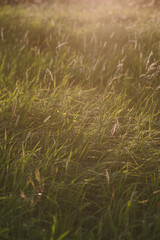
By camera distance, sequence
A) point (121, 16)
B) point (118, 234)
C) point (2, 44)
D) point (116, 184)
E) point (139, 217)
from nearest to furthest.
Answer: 1. point (118, 234)
2. point (139, 217)
3. point (116, 184)
4. point (2, 44)
5. point (121, 16)

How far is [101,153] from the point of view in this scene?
5.17ft

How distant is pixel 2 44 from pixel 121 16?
2.61 m

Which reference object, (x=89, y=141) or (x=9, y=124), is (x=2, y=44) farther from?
(x=89, y=141)

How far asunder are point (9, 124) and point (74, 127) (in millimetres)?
447

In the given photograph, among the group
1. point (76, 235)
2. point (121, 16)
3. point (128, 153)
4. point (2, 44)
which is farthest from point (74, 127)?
point (121, 16)

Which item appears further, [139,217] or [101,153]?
[101,153]

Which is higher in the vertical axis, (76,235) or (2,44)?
(2,44)

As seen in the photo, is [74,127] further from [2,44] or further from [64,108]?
[2,44]

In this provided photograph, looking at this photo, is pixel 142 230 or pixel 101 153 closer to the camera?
pixel 142 230

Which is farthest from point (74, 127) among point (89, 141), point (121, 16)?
point (121, 16)

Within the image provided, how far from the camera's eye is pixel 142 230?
1.14 meters

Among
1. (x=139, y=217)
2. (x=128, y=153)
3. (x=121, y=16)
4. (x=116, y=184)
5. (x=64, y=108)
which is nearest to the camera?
(x=139, y=217)

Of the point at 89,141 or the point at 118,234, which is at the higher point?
the point at 89,141

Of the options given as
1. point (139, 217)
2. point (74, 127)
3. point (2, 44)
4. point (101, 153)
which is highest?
point (2, 44)
